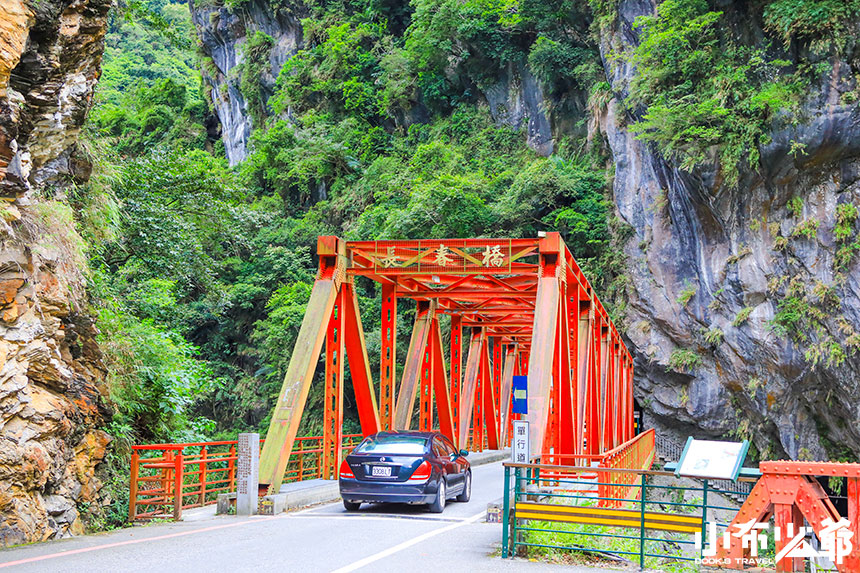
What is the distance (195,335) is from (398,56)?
1827 cm

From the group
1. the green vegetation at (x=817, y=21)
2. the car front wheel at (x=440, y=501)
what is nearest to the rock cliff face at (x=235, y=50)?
the green vegetation at (x=817, y=21)

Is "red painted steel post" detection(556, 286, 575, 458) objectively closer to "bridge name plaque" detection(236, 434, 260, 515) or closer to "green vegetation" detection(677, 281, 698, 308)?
"bridge name plaque" detection(236, 434, 260, 515)

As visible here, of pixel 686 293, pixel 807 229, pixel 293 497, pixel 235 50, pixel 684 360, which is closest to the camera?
pixel 293 497

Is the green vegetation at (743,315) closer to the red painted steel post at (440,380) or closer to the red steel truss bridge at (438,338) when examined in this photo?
the red steel truss bridge at (438,338)

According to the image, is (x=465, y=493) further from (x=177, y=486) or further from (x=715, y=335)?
(x=715, y=335)

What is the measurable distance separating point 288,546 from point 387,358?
9.24 meters

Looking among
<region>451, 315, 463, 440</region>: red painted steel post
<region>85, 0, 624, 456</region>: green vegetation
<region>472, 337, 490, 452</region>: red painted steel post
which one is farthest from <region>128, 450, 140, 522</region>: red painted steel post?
<region>472, 337, 490, 452</region>: red painted steel post

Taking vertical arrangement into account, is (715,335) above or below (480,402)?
above

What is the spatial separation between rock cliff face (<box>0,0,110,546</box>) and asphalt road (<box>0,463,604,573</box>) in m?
0.95

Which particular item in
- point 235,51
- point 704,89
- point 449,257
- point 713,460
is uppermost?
point 235,51

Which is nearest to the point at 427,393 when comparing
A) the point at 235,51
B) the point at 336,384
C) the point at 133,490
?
the point at 336,384

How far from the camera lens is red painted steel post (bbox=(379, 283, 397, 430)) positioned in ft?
57.6

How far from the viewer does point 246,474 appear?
1162 centimetres

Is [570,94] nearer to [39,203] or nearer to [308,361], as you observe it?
[308,361]
